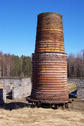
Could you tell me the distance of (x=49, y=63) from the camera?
1052 cm

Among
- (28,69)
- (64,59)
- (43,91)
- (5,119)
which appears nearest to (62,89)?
(43,91)

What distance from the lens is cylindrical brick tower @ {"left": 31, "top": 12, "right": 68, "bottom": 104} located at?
1045 centimetres

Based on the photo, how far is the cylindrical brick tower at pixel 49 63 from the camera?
1045 cm

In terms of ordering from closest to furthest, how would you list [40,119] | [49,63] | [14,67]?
[40,119]
[49,63]
[14,67]

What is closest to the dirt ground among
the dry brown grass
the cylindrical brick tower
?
the dry brown grass

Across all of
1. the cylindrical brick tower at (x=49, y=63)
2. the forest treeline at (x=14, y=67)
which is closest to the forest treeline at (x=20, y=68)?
the forest treeline at (x=14, y=67)

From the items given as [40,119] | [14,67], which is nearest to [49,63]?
[40,119]

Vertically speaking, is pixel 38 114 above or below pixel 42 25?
below

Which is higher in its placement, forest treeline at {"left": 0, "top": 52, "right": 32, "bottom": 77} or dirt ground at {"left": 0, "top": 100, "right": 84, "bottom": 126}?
forest treeline at {"left": 0, "top": 52, "right": 32, "bottom": 77}

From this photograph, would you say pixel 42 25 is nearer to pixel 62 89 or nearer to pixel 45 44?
pixel 45 44

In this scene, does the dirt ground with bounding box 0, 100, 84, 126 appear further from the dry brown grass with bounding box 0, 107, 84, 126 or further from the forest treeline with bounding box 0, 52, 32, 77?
the forest treeline with bounding box 0, 52, 32, 77

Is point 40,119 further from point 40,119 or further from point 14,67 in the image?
point 14,67

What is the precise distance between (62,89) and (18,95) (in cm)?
1169

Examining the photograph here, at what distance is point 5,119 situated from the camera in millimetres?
8609
